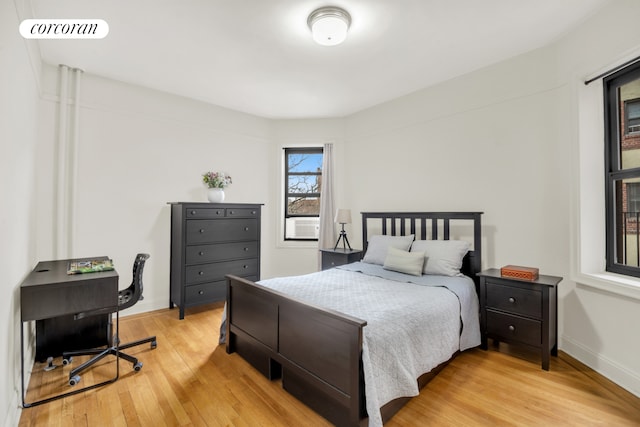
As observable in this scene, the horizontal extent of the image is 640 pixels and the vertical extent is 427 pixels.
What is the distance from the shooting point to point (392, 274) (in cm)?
298

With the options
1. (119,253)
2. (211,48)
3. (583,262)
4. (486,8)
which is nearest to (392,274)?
(583,262)

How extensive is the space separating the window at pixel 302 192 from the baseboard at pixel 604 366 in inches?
129

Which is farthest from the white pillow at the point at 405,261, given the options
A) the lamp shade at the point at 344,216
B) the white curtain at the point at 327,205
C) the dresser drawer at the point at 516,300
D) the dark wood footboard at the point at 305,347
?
the white curtain at the point at 327,205

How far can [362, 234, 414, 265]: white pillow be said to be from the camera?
3.33 meters

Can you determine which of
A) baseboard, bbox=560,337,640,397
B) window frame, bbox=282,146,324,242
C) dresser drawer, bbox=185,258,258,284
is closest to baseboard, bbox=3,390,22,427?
dresser drawer, bbox=185,258,258,284

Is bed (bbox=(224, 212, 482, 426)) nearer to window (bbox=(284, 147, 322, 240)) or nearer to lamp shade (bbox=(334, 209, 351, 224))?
lamp shade (bbox=(334, 209, 351, 224))

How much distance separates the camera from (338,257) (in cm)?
404

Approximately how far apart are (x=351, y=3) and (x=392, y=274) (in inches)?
89.7

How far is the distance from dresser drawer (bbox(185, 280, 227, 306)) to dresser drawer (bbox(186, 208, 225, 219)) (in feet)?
2.61

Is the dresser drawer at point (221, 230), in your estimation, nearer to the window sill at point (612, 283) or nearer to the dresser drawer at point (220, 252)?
the dresser drawer at point (220, 252)

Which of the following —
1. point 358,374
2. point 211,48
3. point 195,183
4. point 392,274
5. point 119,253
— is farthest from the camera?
point 195,183

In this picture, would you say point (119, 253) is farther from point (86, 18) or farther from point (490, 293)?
point (490, 293)

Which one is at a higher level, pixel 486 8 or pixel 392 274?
pixel 486 8

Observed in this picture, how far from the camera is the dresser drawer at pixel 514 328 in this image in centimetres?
238
